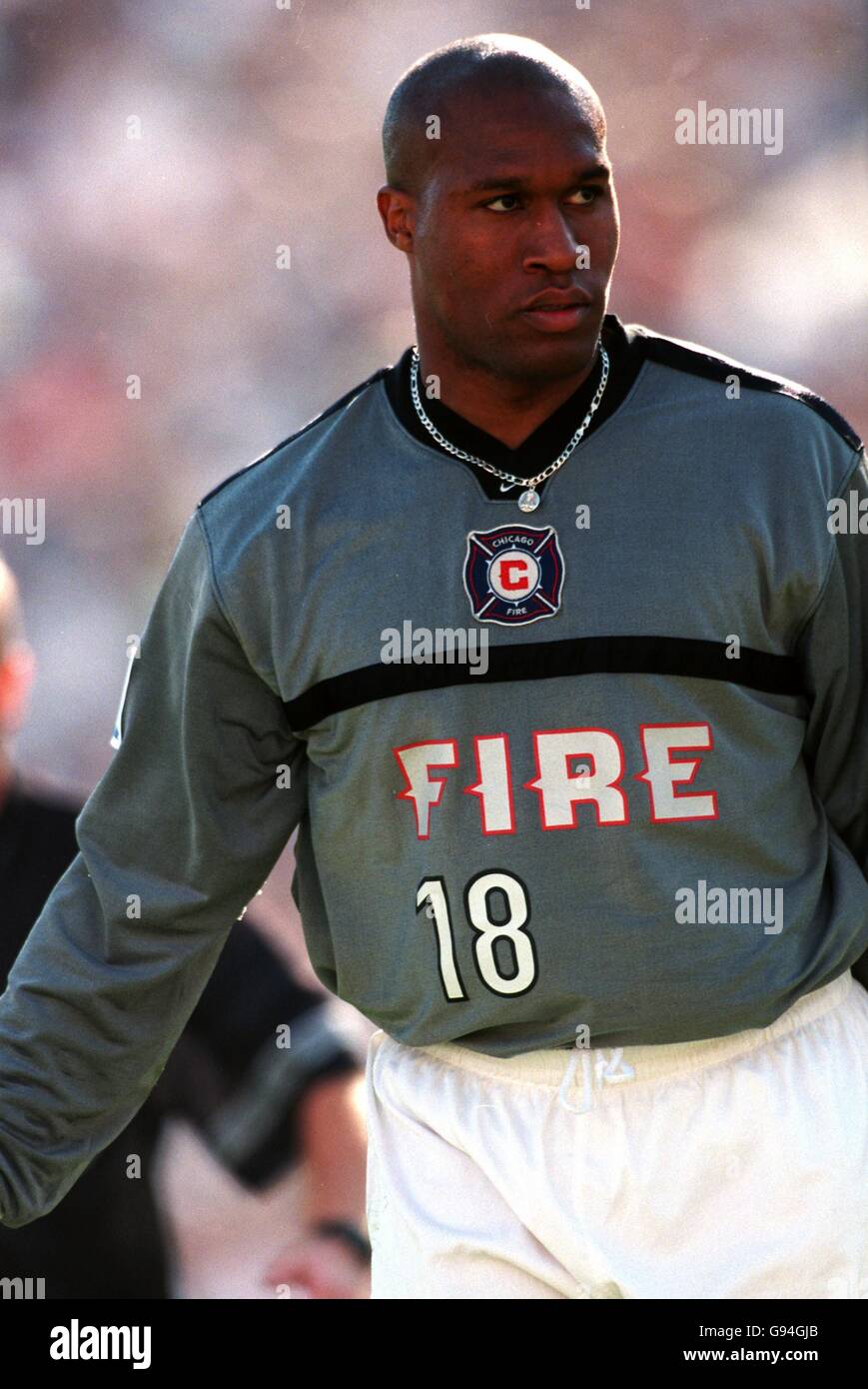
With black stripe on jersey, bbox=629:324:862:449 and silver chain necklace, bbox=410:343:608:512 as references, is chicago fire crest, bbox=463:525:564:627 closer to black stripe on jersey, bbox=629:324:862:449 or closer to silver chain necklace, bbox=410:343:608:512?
silver chain necklace, bbox=410:343:608:512

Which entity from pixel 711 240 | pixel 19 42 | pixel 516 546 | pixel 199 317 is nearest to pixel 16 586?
pixel 199 317

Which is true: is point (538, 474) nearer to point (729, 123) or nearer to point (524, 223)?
point (524, 223)

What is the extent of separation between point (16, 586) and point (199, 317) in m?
0.71

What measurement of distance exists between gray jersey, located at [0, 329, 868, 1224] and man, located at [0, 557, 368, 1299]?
128 centimetres

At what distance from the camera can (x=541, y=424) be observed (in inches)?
86.2

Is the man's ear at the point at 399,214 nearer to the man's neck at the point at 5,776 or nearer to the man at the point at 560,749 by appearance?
the man at the point at 560,749

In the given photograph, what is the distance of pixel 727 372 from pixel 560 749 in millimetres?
459

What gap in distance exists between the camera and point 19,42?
4617 millimetres

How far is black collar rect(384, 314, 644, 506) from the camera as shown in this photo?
216 cm

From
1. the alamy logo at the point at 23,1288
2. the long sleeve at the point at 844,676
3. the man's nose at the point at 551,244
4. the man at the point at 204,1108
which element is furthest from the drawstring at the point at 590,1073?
the alamy logo at the point at 23,1288

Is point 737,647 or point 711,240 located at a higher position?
point 711,240

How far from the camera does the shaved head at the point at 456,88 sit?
2098 mm

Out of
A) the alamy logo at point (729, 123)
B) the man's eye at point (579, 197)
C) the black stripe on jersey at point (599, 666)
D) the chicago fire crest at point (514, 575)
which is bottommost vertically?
the black stripe on jersey at point (599, 666)
